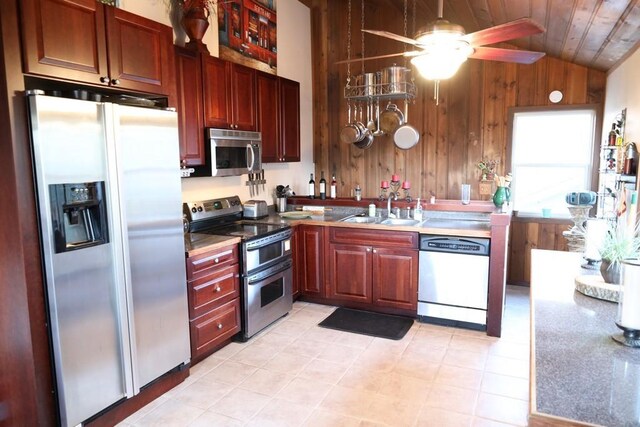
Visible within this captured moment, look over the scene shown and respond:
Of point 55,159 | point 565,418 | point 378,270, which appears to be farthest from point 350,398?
point 55,159

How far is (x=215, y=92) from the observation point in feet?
11.4

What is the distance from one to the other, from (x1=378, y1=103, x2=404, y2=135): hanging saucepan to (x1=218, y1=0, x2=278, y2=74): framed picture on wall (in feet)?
4.27

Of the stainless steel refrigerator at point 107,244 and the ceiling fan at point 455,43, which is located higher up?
the ceiling fan at point 455,43

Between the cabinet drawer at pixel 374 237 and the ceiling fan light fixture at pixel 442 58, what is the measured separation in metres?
1.76

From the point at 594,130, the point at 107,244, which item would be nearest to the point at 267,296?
the point at 107,244

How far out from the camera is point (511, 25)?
189cm

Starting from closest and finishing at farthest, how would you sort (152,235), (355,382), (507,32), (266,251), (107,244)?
(507,32) < (107,244) < (152,235) < (355,382) < (266,251)

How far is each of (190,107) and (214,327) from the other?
164 cm

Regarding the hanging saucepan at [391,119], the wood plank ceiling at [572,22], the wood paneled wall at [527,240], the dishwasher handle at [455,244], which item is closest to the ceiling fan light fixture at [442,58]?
the wood plank ceiling at [572,22]

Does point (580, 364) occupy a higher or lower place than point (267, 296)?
higher

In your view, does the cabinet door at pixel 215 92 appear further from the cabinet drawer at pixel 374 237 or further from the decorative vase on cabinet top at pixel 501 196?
the decorative vase on cabinet top at pixel 501 196

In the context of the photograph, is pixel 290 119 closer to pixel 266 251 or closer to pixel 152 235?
pixel 266 251

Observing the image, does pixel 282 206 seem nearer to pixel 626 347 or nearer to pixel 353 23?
pixel 353 23

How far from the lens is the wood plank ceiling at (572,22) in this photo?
8.18 feet
